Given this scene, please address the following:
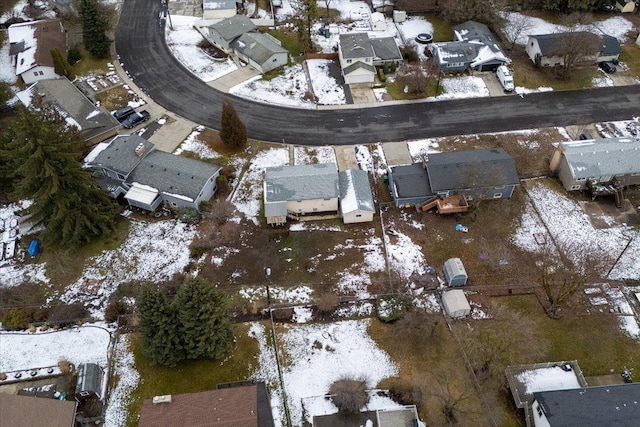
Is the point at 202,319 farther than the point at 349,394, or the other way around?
the point at 202,319

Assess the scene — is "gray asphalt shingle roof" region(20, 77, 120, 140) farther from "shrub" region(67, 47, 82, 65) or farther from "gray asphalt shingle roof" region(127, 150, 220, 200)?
"gray asphalt shingle roof" region(127, 150, 220, 200)

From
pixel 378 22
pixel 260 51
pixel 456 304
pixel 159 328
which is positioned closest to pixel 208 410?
pixel 159 328

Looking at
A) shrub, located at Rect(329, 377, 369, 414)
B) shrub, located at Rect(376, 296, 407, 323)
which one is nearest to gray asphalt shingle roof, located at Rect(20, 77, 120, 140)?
shrub, located at Rect(376, 296, 407, 323)

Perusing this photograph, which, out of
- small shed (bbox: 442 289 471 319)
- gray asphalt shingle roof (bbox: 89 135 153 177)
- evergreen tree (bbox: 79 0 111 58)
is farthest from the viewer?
evergreen tree (bbox: 79 0 111 58)

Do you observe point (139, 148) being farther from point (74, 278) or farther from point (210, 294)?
point (210, 294)

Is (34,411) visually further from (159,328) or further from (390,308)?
(390,308)

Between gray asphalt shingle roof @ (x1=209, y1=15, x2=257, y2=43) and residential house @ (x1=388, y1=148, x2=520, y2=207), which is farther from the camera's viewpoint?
gray asphalt shingle roof @ (x1=209, y1=15, x2=257, y2=43)
